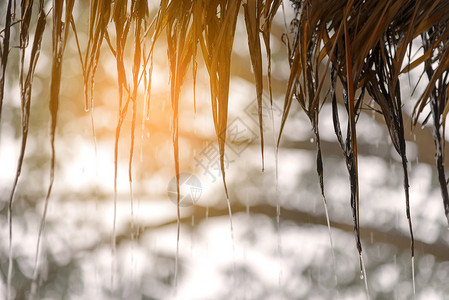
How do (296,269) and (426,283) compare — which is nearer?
(426,283)

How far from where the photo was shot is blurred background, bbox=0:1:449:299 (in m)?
3.54

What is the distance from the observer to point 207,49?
50cm

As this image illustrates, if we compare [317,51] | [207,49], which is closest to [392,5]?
[317,51]

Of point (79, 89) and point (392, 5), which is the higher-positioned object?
point (79, 89)

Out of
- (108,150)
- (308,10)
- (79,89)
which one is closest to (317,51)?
(308,10)

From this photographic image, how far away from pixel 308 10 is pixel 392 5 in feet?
0.29

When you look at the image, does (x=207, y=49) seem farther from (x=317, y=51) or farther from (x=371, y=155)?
(x=371, y=155)

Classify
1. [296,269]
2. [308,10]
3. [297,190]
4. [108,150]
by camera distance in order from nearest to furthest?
[308,10] < [108,150] < [297,190] < [296,269]

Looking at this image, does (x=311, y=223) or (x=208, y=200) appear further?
(x=311, y=223)

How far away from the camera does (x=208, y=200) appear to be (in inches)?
145

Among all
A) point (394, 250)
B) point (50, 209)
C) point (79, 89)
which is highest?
point (79, 89)

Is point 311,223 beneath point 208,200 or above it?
beneath

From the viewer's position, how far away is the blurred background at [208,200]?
11.6ft

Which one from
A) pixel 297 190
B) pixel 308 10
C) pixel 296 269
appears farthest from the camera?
pixel 296 269
